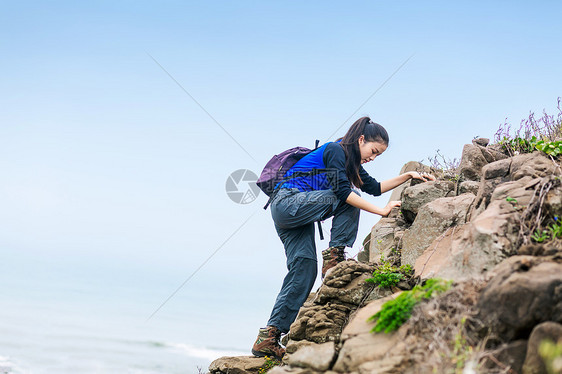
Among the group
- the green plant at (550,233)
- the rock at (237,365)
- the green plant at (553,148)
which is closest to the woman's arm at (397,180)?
the green plant at (553,148)

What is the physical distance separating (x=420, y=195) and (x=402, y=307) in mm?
3014

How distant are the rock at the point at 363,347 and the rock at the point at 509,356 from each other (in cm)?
74

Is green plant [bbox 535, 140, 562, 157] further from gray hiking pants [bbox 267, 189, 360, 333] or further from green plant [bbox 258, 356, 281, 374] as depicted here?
green plant [bbox 258, 356, 281, 374]

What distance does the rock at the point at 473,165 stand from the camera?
7.87 m

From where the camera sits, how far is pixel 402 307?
15.5 feet

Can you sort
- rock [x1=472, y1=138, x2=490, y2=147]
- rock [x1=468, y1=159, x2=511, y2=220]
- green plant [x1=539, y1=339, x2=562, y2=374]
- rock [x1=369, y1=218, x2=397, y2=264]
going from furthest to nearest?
rock [x1=472, y1=138, x2=490, y2=147] → rock [x1=369, y1=218, x2=397, y2=264] → rock [x1=468, y1=159, x2=511, y2=220] → green plant [x1=539, y1=339, x2=562, y2=374]

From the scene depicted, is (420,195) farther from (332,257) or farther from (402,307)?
(402,307)

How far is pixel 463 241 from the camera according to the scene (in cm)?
541

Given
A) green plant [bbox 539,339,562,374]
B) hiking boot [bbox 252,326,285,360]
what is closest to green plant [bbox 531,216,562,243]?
green plant [bbox 539,339,562,374]

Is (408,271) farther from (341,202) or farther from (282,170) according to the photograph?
(282,170)

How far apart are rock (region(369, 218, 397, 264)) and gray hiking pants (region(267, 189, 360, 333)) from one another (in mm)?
603

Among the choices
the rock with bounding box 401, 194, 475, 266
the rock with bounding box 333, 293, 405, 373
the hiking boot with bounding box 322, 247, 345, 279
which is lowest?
the rock with bounding box 333, 293, 405, 373

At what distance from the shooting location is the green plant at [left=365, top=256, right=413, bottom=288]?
6.12m

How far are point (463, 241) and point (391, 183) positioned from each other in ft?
9.35
